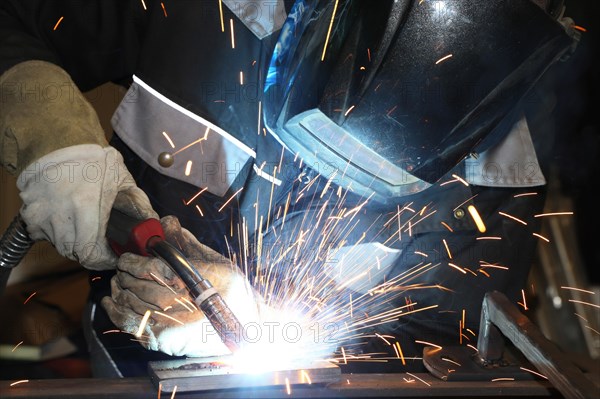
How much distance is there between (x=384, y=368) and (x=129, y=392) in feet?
3.25

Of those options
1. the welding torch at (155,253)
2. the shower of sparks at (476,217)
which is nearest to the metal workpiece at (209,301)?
the welding torch at (155,253)

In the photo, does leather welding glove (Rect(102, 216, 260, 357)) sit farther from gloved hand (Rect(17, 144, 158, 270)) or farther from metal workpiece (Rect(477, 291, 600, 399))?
metal workpiece (Rect(477, 291, 600, 399))

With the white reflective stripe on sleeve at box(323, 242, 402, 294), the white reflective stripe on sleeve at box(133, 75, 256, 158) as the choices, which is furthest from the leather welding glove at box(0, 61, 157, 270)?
the white reflective stripe on sleeve at box(323, 242, 402, 294)

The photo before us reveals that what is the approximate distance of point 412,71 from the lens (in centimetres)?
129

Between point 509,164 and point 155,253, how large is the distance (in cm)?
105

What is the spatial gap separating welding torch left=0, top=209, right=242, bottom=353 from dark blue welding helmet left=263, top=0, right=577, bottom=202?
14.9 inches

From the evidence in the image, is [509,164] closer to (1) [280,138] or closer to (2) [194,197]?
(1) [280,138]

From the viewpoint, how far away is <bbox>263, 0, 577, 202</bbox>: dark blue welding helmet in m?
1.27

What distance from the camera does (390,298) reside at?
1.98 metres

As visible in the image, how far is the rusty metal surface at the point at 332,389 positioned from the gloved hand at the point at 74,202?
0.99ft

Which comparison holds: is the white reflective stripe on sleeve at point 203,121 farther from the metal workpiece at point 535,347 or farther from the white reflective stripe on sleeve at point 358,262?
the metal workpiece at point 535,347

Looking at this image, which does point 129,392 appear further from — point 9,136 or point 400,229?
point 400,229

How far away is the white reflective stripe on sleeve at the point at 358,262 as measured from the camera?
1.85 meters

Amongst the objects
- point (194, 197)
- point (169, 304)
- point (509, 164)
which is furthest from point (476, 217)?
point (169, 304)
